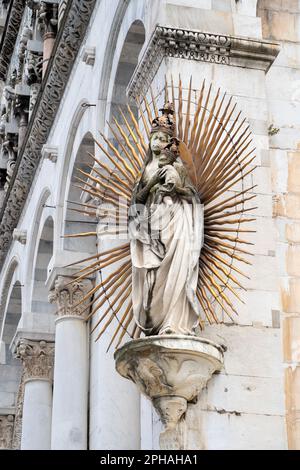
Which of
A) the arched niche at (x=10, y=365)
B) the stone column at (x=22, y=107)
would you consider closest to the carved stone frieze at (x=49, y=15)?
the stone column at (x=22, y=107)

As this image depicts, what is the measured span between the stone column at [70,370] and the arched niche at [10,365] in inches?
216

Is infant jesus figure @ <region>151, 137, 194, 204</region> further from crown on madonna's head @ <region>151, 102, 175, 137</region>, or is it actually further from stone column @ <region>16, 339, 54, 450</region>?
stone column @ <region>16, 339, 54, 450</region>

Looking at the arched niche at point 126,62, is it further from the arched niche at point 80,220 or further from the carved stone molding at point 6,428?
the carved stone molding at point 6,428

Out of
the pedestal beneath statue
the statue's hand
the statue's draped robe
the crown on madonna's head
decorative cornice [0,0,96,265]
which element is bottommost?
the pedestal beneath statue

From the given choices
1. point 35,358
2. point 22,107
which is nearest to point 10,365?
point 35,358

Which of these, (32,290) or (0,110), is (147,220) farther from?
(0,110)

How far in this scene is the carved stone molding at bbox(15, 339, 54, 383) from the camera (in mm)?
17500

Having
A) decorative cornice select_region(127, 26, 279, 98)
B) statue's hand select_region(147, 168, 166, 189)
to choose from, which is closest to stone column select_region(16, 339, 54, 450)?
decorative cornice select_region(127, 26, 279, 98)

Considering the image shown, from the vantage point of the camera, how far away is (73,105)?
627 inches

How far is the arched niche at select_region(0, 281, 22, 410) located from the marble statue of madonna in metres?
11.3

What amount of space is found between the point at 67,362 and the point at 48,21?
23.7 ft

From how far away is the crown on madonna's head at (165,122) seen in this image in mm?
9516

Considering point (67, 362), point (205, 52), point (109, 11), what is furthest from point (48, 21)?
point (205, 52)

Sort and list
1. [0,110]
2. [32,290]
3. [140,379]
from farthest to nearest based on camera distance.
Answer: [0,110]
[32,290]
[140,379]
